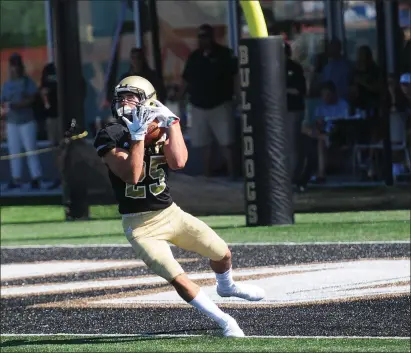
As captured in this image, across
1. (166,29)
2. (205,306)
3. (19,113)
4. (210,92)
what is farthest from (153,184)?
(19,113)

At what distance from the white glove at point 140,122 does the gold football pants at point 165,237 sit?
54cm

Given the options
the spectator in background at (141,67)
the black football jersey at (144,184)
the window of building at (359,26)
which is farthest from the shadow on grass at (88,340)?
the window of building at (359,26)

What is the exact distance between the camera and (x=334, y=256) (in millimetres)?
11672

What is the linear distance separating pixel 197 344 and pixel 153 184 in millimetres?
1009

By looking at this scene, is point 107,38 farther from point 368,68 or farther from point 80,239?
point 80,239

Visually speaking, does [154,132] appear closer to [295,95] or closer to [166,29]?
[295,95]

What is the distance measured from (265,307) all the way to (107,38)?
1008cm

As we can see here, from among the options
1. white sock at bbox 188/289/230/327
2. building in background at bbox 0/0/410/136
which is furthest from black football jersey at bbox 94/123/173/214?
building in background at bbox 0/0/410/136

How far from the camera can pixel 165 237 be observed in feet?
26.3

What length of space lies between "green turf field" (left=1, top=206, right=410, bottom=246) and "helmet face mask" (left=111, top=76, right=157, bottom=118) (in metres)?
5.13

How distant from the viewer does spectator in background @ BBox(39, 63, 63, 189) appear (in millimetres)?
18531

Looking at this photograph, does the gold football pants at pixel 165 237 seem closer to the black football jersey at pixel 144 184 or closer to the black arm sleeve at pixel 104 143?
the black football jersey at pixel 144 184

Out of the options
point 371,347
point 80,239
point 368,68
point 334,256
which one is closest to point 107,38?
point 368,68

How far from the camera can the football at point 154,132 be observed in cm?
797
